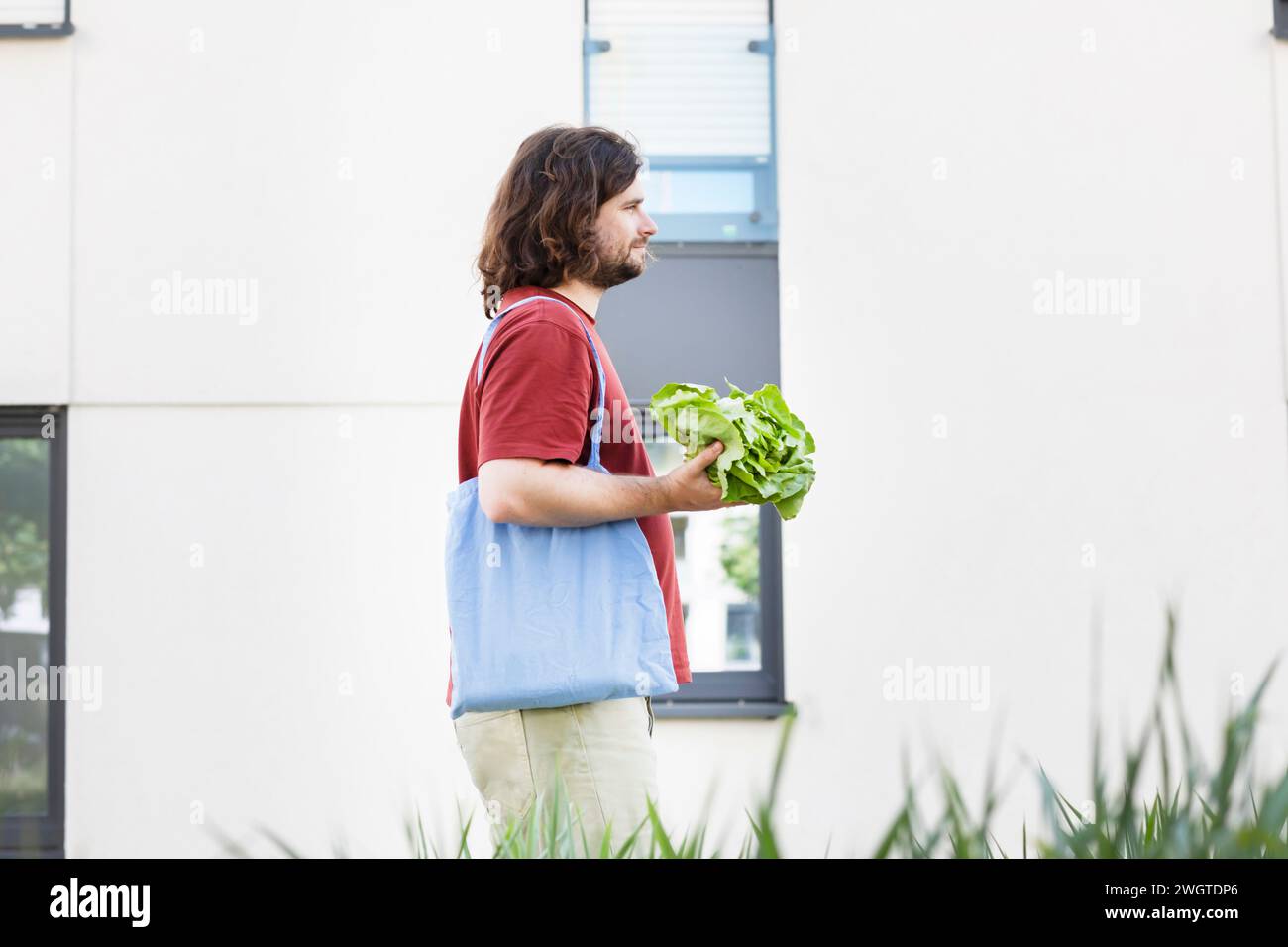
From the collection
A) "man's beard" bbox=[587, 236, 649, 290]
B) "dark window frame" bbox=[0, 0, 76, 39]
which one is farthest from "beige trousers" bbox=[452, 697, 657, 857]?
"dark window frame" bbox=[0, 0, 76, 39]

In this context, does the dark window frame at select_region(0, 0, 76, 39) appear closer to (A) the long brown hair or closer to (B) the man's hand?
(A) the long brown hair

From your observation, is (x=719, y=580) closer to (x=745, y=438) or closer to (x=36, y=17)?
(x=745, y=438)

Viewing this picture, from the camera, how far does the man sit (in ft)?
6.24

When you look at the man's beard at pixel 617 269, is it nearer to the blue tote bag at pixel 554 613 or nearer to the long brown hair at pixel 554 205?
the long brown hair at pixel 554 205

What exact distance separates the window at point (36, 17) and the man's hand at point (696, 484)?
3367 millimetres

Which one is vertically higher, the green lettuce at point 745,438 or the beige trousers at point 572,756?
the green lettuce at point 745,438

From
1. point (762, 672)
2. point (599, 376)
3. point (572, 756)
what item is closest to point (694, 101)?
point (762, 672)

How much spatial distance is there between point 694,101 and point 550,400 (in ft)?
8.94

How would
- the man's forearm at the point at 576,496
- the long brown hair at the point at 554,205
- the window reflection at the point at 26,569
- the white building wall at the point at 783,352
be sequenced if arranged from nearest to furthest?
the man's forearm at the point at 576,496 < the long brown hair at the point at 554,205 < the white building wall at the point at 783,352 < the window reflection at the point at 26,569

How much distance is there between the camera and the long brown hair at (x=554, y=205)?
213 centimetres

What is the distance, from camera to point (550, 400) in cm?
191

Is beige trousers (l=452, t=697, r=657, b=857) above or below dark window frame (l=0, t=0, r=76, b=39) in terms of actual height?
below

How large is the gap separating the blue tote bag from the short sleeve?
0.22 ft

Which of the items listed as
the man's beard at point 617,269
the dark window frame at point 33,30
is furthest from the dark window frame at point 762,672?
the dark window frame at point 33,30
